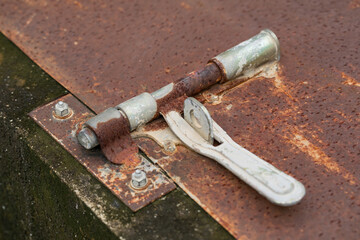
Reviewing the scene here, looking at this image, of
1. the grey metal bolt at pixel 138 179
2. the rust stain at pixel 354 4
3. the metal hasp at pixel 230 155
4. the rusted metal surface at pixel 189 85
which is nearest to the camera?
the metal hasp at pixel 230 155

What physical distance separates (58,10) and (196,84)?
0.85 m

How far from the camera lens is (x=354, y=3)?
238 cm

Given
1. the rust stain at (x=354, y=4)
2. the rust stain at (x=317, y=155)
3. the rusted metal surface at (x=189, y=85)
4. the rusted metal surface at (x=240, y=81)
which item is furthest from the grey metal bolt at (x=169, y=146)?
the rust stain at (x=354, y=4)

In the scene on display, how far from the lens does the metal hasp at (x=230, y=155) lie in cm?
152

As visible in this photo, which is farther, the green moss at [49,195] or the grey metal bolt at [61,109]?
the grey metal bolt at [61,109]

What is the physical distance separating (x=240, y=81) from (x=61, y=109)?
2.05 feet

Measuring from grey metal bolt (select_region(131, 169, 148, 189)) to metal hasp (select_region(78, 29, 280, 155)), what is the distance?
0.17 m

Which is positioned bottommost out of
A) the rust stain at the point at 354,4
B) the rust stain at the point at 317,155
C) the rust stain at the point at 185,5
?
the rust stain at the point at 317,155

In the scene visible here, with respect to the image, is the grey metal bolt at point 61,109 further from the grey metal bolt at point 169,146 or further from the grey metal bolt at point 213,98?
the grey metal bolt at point 213,98

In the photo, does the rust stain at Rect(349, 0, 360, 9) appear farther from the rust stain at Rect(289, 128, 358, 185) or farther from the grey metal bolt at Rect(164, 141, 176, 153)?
the grey metal bolt at Rect(164, 141, 176, 153)

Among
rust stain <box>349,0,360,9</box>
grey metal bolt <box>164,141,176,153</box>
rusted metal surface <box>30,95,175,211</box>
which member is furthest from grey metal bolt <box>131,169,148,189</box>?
rust stain <box>349,0,360,9</box>

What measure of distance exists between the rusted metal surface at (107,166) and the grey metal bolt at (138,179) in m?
0.02

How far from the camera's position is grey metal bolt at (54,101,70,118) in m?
1.88

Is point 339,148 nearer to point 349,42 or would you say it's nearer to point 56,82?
point 349,42
